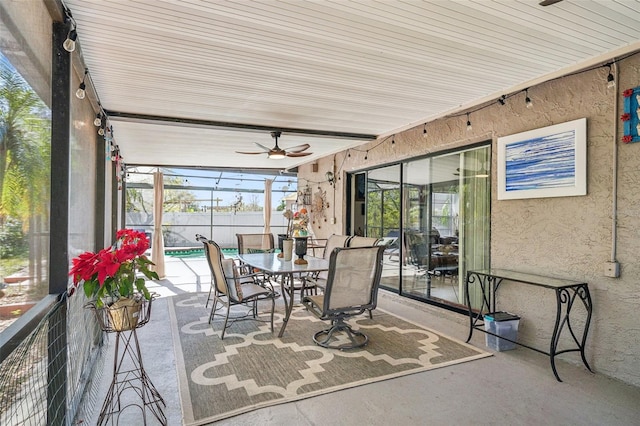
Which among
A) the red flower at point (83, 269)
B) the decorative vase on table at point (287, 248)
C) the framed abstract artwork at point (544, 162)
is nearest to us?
the red flower at point (83, 269)

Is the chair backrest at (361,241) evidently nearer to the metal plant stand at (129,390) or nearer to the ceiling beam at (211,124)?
the ceiling beam at (211,124)

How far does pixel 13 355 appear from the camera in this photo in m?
1.29

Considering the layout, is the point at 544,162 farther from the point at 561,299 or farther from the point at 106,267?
the point at 106,267

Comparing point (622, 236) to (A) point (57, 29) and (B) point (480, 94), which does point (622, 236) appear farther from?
(A) point (57, 29)

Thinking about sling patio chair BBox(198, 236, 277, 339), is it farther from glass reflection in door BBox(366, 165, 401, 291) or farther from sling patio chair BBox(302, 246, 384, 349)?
glass reflection in door BBox(366, 165, 401, 291)

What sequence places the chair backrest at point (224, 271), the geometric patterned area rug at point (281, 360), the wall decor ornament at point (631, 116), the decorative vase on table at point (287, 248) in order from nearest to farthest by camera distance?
the geometric patterned area rug at point (281, 360) < the wall decor ornament at point (631, 116) < the chair backrest at point (224, 271) < the decorative vase on table at point (287, 248)

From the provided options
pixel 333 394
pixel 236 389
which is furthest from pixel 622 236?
pixel 236 389

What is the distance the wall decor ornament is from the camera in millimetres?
2678

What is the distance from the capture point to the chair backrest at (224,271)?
3648mm

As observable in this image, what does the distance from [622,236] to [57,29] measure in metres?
4.08

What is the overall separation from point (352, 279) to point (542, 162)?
2084 millimetres

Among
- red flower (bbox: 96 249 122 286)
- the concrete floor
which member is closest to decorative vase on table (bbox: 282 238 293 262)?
the concrete floor

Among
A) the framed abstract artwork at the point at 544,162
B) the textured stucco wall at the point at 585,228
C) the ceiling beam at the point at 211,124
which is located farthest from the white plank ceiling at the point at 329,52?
the framed abstract artwork at the point at 544,162

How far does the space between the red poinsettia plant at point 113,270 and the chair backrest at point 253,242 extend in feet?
11.4
